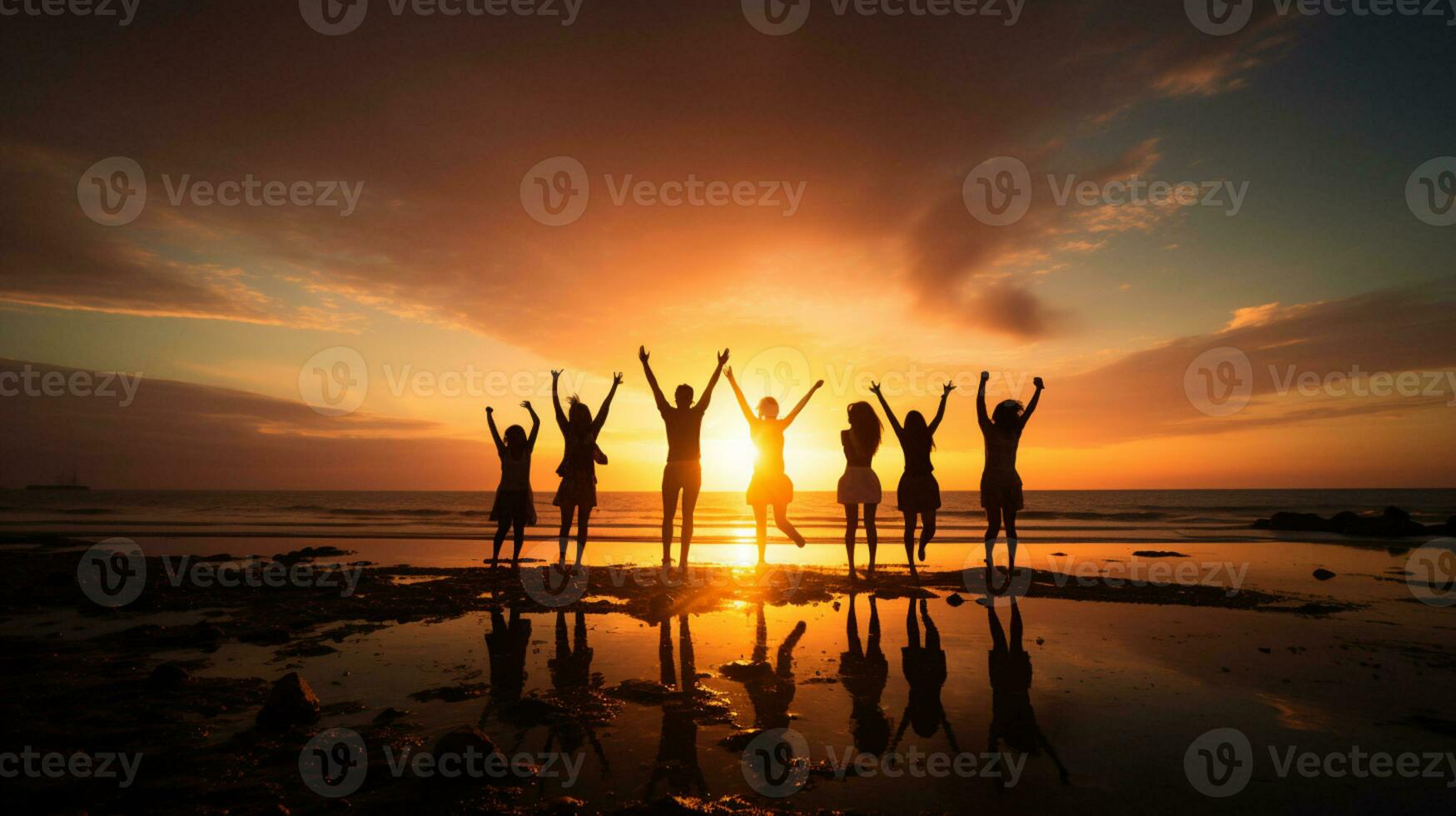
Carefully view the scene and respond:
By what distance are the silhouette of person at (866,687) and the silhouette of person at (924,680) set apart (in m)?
0.15

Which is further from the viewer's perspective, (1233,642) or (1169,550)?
(1169,550)

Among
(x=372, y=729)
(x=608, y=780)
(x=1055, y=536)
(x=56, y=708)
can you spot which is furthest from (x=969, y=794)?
(x=1055, y=536)

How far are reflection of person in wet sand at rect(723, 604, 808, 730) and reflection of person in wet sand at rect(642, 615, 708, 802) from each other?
0.49 m

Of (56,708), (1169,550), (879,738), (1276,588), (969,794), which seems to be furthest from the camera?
(1169,550)

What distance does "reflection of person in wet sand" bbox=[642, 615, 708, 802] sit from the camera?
3656 mm

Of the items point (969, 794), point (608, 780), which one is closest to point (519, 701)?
point (608, 780)

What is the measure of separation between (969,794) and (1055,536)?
26764 mm

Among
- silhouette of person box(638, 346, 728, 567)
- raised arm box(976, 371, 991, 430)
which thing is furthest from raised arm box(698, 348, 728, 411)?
raised arm box(976, 371, 991, 430)

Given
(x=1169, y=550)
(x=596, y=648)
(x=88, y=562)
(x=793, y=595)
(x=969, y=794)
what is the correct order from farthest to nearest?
(x=1169, y=550)
(x=88, y=562)
(x=793, y=595)
(x=596, y=648)
(x=969, y=794)

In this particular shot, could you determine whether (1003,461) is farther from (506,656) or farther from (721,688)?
(506,656)

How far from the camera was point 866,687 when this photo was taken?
18.4ft

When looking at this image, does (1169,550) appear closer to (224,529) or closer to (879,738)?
(879,738)

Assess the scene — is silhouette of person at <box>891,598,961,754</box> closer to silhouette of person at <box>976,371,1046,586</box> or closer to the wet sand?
the wet sand

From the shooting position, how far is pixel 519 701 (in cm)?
511
